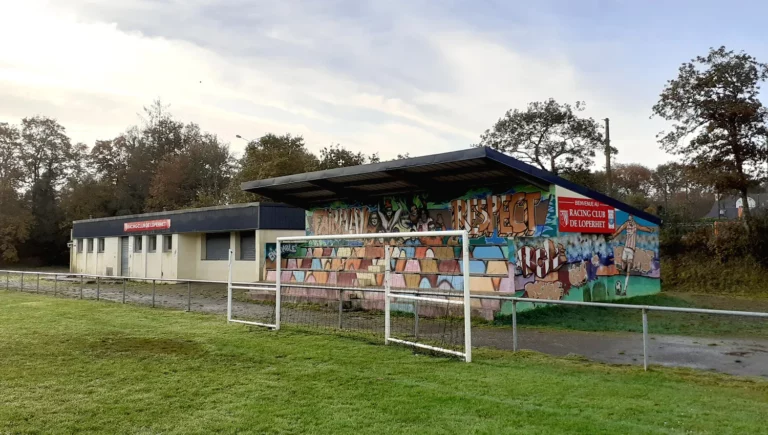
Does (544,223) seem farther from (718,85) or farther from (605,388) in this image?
(718,85)

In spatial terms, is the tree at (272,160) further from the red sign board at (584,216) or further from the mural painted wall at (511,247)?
the red sign board at (584,216)

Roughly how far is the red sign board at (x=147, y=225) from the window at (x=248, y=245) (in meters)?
5.65

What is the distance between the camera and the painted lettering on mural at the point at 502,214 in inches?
611

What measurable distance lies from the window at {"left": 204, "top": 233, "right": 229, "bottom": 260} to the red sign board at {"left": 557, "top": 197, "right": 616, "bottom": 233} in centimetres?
1994

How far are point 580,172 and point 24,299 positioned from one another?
1232 inches

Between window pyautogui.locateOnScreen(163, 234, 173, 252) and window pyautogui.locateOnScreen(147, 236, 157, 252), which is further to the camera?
window pyautogui.locateOnScreen(147, 236, 157, 252)

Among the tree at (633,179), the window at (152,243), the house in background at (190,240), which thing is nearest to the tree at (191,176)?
the house in background at (190,240)

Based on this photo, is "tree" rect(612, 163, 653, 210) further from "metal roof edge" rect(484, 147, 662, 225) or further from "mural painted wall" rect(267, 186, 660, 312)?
"metal roof edge" rect(484, 147, 662, 225)

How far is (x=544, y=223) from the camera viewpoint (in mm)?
15430

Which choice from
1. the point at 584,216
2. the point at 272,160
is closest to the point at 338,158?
the point at 272,160

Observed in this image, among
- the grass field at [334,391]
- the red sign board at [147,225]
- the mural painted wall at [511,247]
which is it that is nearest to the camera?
the grass field at [334,391]

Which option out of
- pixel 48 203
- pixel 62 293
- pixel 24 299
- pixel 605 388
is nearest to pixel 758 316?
pixel 605 388

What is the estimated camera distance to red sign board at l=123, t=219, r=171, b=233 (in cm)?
3262

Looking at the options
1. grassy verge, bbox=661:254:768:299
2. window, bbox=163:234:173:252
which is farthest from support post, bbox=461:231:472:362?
window, bbox=163:234:173:252
